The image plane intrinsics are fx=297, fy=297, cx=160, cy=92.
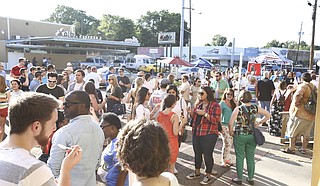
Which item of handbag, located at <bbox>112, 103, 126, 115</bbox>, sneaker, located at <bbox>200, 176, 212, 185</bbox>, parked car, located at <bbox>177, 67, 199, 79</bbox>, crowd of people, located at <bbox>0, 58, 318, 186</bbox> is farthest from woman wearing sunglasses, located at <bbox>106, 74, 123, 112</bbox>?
parked car, located at <bbox>177, 67, 199, 79</bbox>

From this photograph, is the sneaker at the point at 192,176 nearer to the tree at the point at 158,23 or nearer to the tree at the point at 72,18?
the tree at the point at 158,23

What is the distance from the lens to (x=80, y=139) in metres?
2.69

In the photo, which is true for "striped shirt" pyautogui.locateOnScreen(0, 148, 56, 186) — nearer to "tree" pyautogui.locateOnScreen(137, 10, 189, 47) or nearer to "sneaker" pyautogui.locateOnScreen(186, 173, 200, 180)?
"sneaker" pyautogui.locateOnScreen(186, 173, 200, 180)

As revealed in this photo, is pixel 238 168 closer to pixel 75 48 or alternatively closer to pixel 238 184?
pixel 238 184

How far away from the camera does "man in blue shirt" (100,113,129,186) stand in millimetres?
2516

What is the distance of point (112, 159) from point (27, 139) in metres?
1.05

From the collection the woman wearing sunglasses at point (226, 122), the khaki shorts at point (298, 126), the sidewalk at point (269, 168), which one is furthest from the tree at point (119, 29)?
the woman wearing sunglasses at point (226, 122)

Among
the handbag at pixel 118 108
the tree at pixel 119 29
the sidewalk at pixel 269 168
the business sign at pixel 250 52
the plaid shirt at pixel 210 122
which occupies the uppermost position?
the tree at pixel 119 29

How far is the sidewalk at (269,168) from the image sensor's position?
532 cm

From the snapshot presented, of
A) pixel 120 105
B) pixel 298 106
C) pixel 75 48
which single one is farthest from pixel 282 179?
pixel 75 48

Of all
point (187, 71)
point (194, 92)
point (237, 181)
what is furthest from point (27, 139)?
point (187, 71)

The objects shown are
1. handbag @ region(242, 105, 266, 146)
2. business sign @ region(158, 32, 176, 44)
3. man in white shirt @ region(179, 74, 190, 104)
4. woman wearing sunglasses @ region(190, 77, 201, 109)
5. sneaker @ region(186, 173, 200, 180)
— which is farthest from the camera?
business sign @ region(158, 32, 176, 44)

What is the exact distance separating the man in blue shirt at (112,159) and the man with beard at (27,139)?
617 millimetres

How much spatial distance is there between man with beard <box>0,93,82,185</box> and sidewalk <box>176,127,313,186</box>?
3749 millimetres
